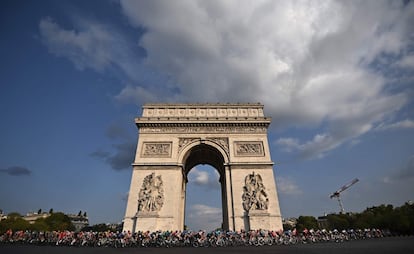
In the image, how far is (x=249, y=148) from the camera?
19562 mm

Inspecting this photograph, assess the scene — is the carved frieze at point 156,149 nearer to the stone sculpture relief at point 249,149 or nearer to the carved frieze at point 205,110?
the carved frieze at point 205,110

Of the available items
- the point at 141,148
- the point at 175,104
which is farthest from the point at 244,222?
the point at 175,104

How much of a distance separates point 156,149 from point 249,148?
7792 millimetres

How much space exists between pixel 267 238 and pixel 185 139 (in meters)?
9.80

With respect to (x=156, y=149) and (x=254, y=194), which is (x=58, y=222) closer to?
(x=156, y=149)

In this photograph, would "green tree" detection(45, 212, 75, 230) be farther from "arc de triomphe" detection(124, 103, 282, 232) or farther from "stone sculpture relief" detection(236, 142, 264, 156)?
"stone sculpture relief" detection(236, 142, 264, 156)

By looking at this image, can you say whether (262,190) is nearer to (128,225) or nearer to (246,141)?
(246,141)

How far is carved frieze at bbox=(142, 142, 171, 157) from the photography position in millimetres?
19188

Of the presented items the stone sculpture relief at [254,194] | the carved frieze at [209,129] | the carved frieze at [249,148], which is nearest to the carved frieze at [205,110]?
the carved frieze at [209,129]

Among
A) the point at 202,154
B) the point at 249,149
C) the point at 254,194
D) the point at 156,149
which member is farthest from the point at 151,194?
the point at 249,149

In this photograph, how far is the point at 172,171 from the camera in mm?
18469

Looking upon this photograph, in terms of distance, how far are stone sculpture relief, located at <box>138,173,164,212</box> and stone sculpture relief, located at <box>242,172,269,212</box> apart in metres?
6.34

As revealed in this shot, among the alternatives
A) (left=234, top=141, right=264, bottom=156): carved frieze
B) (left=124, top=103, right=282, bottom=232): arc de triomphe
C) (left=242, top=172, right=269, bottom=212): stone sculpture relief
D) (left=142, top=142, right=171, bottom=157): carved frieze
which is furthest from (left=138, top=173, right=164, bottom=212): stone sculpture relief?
(left=234, top=141, right=264, bottom=156): carved frieze

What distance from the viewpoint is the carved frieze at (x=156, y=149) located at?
19.2 m
